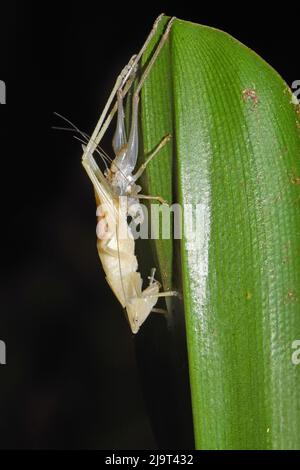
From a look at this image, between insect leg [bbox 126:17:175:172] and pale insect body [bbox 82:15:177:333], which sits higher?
insect leg [bbox 126:17:175:172]

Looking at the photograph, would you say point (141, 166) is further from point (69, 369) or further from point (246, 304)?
point (69, 369)

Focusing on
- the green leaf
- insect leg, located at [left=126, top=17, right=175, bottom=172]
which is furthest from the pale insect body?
the green leaf

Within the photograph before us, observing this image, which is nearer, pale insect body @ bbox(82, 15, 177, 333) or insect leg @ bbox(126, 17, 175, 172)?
insect leg @ bbox(126, 17, 175, 172)

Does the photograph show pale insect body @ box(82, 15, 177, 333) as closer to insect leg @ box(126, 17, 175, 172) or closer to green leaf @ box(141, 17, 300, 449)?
insect leg @ box(126, 17, 175, 172)

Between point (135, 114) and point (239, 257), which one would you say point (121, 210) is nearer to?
point (135, 114)

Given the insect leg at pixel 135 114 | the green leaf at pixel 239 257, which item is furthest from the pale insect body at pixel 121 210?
the green leaf at pixel 239 257
